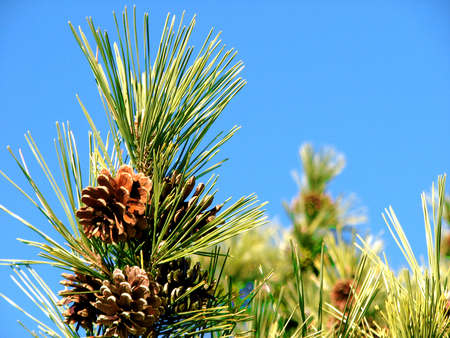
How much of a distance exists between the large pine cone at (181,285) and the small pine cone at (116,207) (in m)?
0.13

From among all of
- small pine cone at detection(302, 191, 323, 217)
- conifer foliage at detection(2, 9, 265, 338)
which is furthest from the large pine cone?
small pine cone at detection(302, 191, 323, 217)

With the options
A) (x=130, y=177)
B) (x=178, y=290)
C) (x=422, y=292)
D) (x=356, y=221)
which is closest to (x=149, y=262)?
(x=178, y=290)

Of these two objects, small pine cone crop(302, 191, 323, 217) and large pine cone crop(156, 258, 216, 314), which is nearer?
large pine cone crop(156, 258, 216, 314)

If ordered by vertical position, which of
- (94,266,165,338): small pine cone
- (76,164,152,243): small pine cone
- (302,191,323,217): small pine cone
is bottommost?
(94,266,165,338): small pine cone

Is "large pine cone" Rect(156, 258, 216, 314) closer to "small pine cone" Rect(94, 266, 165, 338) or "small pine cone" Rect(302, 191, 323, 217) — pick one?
"small pine cone" Rect(94, 266, 165, 338)

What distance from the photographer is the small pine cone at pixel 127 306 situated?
76 centimetres

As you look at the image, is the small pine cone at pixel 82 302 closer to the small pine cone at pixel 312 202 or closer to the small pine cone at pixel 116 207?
the small pine cone at pixel 116 207

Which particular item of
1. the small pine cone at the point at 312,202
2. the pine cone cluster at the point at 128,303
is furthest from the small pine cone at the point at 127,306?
the small pine cone at the point at 312,202

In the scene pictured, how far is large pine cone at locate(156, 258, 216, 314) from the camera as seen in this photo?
88cm

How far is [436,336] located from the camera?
844 millimetres

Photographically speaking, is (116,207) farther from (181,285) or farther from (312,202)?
(312,202)

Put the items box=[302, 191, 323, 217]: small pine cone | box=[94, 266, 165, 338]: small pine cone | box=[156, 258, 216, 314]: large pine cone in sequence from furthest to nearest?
box=[302, 191, 323, 217]: small pine cone
box=[156, 258, 216, 314]: large pine cone
box=[94, 266, 165, 338]: small pine cone

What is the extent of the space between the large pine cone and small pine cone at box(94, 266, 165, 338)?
0.10 m

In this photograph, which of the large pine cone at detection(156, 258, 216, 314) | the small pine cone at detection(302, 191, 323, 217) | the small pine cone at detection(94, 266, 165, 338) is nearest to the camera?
the small pine cone at detection(94, 266, 165, 338)
